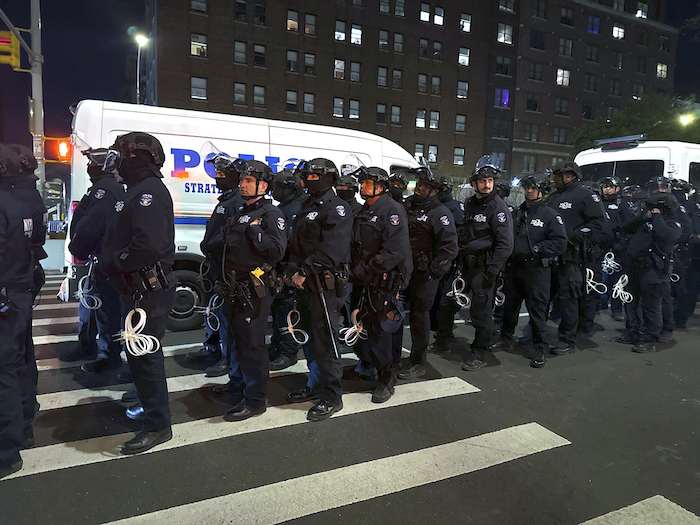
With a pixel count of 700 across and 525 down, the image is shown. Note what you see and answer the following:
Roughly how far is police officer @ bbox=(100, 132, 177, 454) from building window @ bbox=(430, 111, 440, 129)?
36341 millimetres

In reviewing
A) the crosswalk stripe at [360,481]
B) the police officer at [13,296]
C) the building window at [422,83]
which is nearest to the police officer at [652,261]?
the crosswalk stripe at [360,481]

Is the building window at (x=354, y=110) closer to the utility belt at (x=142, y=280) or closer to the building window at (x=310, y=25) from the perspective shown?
the building window at (x=310, y=25)

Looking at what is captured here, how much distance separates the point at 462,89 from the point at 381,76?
297 inches

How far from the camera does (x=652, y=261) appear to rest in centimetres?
627

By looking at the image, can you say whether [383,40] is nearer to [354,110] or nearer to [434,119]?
[354,110]

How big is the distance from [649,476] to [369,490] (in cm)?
202

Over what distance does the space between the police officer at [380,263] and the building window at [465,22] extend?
130 feet

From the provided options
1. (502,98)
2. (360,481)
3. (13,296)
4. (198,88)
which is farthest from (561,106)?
(13,296)

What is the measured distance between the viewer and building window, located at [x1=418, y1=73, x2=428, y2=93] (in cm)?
3691

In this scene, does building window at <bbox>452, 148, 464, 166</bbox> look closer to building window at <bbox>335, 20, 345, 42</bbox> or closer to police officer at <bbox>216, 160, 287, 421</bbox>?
building window at <bbox>335, 20, 345, 42</bbox>

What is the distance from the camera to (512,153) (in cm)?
3994

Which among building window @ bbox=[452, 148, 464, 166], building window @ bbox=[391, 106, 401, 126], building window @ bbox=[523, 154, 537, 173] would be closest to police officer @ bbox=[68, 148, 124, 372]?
building window @ bbox=[391, 106, 401, 126]

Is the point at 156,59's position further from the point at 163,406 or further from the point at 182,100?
the point at 163,406

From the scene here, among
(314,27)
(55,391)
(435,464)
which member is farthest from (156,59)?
(435,464)
